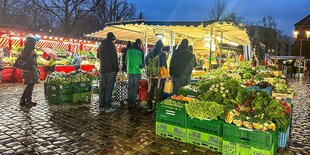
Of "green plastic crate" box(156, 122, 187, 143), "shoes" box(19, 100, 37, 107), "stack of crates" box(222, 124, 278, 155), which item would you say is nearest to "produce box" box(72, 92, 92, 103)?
"shoes" box(19, 100, 37, 107)

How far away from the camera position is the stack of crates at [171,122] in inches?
215

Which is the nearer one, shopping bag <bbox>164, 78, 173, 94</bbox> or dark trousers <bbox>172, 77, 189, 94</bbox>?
dark trousers <bbox>172, 77, 189, 94</bbox>

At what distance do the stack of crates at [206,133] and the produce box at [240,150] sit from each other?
0.82 feet

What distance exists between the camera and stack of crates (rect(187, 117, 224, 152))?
16.5ft

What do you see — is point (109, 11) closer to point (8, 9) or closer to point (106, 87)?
point (8, 9)

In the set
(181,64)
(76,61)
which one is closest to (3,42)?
(76,61)

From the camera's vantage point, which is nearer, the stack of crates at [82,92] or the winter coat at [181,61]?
the winter coat at [181,61]

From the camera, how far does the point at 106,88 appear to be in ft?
26.1

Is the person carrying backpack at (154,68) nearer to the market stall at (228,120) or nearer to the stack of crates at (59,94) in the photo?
the market stall at (228,120)

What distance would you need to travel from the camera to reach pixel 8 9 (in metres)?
41.5

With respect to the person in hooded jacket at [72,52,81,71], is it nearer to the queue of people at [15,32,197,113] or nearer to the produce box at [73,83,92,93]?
the produce box at [73,83,92,93]

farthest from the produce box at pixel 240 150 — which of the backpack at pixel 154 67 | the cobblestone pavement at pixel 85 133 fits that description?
the backpack at pixel 154 67

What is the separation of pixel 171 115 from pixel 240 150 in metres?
1.57

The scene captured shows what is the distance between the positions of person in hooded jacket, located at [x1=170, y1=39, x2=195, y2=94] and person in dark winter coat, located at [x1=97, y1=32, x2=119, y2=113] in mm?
1727
